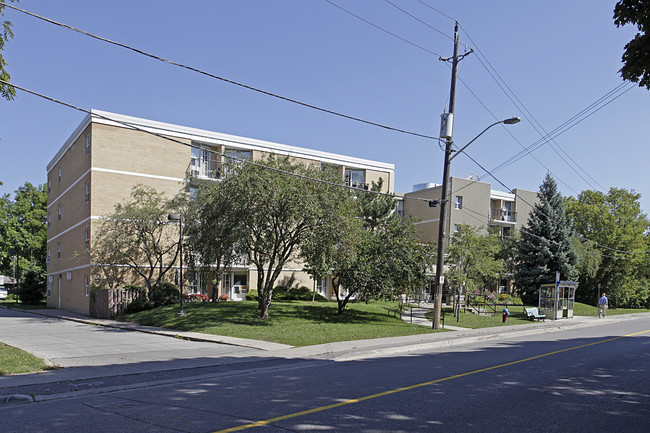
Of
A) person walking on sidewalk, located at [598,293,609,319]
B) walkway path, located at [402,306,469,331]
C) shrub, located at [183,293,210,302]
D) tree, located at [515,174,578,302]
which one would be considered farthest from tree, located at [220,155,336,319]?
tree, located at [515,174,578,302]

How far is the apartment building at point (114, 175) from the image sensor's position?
105ft

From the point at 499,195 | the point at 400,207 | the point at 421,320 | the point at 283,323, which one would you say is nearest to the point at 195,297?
the point at 283,323

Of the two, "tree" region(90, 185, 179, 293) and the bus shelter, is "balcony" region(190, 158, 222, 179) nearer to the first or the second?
"tree" region(90, 185, 179, 293)

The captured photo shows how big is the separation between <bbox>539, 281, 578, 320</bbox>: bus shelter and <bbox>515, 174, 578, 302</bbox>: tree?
8.71 m

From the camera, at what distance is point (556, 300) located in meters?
31.6

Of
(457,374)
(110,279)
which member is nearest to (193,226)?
(110,279)

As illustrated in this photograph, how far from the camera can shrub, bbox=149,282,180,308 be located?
2895 centimetres

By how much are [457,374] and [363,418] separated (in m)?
4.56

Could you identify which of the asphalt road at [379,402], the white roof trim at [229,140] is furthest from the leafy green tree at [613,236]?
the asphalt road at [379,402]

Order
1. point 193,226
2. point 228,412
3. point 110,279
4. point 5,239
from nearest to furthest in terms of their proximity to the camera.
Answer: point 228,412, point 193,226, point 110,279, point 5,239

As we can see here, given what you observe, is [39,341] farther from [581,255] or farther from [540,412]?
[581,255]

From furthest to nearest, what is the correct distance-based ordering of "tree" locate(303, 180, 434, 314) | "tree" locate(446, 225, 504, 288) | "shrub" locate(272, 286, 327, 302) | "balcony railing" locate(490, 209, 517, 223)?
"balcony railing" locate(490, 209, 517, 223), "shrub" locate(272, 286, 327, 302), "tree" locate(446, 225, 504, 288), "tree" locate(303, 180, 434, 314)

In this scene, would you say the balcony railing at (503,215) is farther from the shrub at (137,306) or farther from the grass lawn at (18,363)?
the grass lawn at (18,363)

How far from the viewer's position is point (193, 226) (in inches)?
1160
